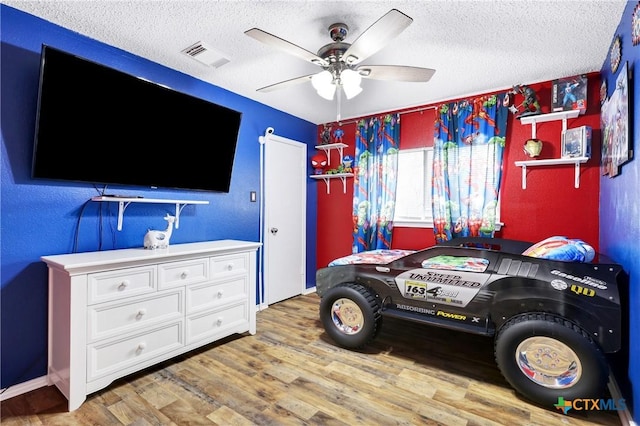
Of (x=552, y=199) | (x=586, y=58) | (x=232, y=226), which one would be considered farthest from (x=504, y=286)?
(x=232, y=226)

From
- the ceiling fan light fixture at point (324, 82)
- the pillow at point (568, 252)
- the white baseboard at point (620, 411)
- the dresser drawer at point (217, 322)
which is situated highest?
the ceiling fan light fixture at point (324, 82)

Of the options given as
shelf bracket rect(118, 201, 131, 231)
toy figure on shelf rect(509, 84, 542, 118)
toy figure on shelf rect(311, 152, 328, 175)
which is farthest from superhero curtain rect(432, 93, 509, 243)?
shelf bracket rect(118, 201, 131, 231)

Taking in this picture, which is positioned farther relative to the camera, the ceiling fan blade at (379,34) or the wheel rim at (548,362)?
the wheel rim at (548,362)

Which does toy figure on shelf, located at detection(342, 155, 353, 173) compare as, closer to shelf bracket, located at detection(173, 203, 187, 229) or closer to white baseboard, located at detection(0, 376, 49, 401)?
shelf bracket, located at detection(173, 203, 187, 229)

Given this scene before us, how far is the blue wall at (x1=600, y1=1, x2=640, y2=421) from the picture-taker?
151cm

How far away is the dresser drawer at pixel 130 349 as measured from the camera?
186 centimetres

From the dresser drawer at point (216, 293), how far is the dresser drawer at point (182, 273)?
2.7 inches

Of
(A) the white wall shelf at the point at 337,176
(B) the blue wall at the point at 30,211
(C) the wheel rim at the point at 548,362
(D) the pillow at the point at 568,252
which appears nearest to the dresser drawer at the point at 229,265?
(B) the blue wall at the point at 30,211

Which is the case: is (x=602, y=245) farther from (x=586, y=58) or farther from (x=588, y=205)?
(x=586, y=58)

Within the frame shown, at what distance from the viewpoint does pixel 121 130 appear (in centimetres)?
220

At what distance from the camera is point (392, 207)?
358cm

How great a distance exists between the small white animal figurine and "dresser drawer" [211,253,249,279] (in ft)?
1.34

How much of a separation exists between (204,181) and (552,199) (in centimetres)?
324

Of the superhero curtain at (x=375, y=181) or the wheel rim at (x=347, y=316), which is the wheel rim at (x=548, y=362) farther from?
the superhero curtain at (x=375, y=181)
